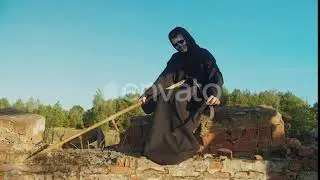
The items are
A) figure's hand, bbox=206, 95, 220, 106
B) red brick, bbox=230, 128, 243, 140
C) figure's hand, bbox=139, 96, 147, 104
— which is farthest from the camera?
red brick, bbox=230, 128, 243, 140

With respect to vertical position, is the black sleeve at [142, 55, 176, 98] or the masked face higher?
the masked face

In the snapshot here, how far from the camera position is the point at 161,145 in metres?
5.74

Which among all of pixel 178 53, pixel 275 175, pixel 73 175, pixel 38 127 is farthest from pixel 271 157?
pixel 38 127

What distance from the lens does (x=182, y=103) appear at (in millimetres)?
5898

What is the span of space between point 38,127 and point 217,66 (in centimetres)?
268

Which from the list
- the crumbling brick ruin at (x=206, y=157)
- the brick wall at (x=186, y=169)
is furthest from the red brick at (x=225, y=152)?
the brick wall at (x=186, y=169)

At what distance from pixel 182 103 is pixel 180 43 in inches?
40.7

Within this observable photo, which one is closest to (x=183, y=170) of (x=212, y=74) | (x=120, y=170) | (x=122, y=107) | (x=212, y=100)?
(x=120, y=170)

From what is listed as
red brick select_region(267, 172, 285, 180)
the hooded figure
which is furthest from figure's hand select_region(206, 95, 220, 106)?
red brick select_region(267, 172, 285, 180)

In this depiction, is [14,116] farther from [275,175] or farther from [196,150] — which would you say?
[275,175]

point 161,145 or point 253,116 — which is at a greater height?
point 253,116

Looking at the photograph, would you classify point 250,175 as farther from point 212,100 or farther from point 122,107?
point 122,107

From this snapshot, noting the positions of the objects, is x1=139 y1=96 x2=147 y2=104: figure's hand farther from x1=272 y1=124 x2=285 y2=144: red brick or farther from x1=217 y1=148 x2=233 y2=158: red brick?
x1=272 y1=124 x2=285 y2=144: red brick

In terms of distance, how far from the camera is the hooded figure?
18.8 feet
